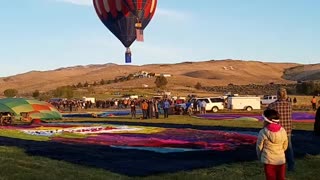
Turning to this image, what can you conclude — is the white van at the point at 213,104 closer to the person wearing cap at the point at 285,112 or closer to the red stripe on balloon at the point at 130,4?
the red stripe on balloon at the point at 130,4

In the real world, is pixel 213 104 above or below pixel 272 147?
above

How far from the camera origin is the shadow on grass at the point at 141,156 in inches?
474

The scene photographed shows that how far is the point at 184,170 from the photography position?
1158 centimetres

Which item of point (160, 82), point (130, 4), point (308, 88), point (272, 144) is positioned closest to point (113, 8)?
point (130, 4)

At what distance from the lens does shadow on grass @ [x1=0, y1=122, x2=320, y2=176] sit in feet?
39.5

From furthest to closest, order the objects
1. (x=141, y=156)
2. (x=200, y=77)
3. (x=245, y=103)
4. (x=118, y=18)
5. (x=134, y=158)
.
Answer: (x=200, y=77) < (x=245, y=103) < (x=118, y=18) < (x=141, y=156) < (x=134, y=158)

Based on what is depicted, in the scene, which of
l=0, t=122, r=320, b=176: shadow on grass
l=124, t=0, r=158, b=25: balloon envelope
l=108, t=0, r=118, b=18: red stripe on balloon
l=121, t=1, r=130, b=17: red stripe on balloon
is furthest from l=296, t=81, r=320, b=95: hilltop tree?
l=0, t=122, r=320, b=176: shadow on grass

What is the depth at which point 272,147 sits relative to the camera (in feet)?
27.7

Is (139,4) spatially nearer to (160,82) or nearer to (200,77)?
(160,82)

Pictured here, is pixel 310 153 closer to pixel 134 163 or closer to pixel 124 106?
pixel 134 163

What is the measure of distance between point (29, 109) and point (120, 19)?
41.0 feet

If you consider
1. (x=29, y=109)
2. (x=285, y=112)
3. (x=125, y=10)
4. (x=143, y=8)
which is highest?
(x=143, y=8)

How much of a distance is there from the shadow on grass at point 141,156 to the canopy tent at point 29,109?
14.5 meters

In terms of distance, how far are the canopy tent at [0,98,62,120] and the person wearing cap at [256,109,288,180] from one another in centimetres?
2420
